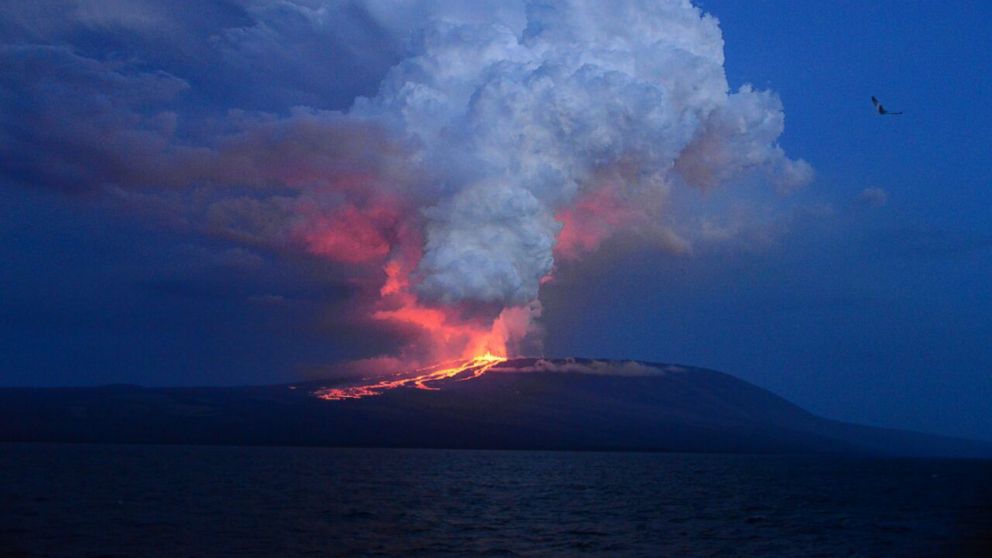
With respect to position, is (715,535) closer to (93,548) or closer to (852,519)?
(852,519)

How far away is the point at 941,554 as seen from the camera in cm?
5175

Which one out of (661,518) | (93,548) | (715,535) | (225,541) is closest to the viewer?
(93,548)

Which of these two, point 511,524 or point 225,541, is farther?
point 511,524

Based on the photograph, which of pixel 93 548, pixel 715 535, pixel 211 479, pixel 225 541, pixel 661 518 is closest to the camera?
pixel 93 548

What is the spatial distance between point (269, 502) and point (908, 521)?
5327 centimetres

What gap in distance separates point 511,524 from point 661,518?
15453mm

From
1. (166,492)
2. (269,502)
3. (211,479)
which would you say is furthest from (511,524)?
(211,479)

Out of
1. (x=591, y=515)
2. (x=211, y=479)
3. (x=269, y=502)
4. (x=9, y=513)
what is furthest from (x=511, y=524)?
(x=211, y=479)

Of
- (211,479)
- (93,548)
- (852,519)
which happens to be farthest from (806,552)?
(211,479)

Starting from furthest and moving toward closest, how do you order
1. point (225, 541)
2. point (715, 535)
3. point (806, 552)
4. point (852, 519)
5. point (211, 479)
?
point (211, 479)
point (852, 519)
point (715, 535)
point (806, 552)
point (225, 541)

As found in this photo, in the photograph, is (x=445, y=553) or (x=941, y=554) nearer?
(x=445, y=553)

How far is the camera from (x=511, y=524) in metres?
62.0

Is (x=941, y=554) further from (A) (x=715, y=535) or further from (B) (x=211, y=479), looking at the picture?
(B) (x=211, y=479)

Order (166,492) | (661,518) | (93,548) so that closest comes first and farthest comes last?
1. (93,548)
2. (661,518)
3. (166,492)
